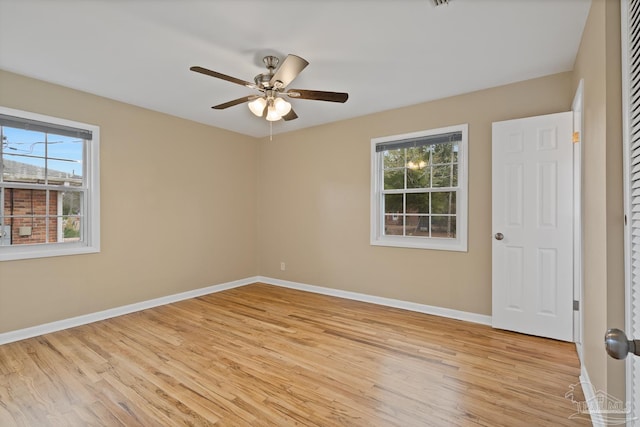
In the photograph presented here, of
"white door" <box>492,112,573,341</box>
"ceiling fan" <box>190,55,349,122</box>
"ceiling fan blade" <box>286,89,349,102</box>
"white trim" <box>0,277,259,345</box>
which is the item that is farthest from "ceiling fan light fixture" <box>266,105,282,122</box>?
"white trim" <box>0,277,259,345</box>

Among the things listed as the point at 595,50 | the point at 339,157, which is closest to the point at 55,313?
the point at 339,157

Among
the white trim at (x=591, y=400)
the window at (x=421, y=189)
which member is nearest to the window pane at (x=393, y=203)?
the window at (x=421, y=189)

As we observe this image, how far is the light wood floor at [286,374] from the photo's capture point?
190 centimetres

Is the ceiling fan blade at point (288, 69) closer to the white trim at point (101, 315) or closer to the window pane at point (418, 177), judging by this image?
the window pane at point (418, 177)

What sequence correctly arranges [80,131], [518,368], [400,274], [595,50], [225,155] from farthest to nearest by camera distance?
[225,155] → [400,274] → [80,131] → [518,368] → [595,50]

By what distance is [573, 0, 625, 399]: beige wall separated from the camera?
150cm

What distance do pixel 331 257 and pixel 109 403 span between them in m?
3.14

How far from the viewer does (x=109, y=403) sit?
2012mm

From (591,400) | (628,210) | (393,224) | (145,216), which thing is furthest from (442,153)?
(145,216)

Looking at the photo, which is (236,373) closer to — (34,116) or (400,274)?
(400,274)

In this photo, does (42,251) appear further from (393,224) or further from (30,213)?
(393,224)

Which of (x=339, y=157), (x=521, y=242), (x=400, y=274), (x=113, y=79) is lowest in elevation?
(x=400, y=274)

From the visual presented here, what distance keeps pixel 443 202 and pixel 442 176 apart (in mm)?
320

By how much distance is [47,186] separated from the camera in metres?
3.30
